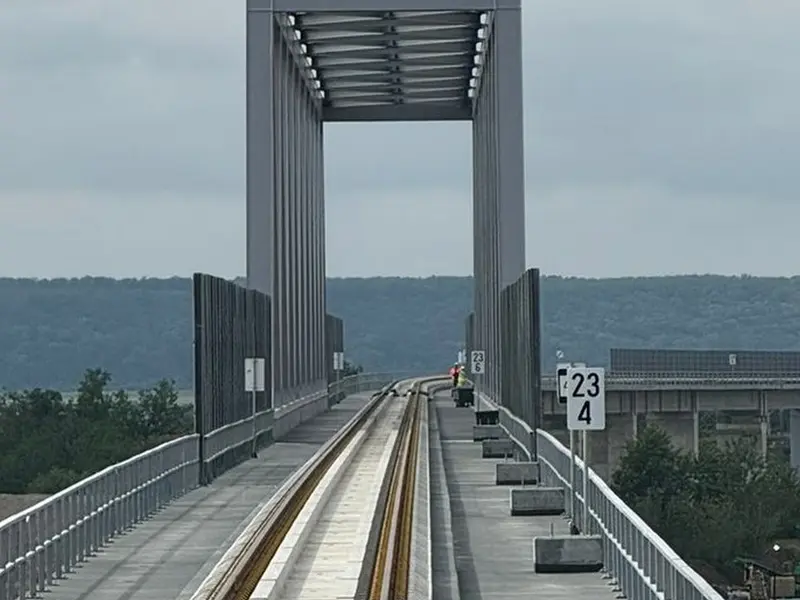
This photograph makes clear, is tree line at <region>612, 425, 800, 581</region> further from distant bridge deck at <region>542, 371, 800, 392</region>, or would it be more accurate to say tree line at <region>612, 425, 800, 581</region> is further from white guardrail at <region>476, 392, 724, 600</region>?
white guardrail at <region>476, 392, 724, 600</region>

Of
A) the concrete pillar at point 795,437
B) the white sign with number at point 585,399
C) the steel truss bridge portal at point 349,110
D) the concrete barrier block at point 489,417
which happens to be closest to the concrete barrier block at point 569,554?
the white sign with number at point 585,399

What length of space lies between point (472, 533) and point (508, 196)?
124 ft

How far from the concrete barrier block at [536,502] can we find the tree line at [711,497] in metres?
49.3

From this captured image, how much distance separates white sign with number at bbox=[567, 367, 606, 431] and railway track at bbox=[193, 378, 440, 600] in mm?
2856

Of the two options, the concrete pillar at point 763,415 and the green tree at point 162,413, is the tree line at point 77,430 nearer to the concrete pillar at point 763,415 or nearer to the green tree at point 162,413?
the green tree at point 162,413

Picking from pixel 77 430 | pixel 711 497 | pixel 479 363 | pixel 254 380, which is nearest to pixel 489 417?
pixel 254 380

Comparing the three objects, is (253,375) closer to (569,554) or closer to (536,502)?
(536,502)

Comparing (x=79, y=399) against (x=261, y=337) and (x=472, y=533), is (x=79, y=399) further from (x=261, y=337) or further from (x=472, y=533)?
(x=472, y=533)

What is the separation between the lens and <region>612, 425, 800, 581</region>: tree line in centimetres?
8981

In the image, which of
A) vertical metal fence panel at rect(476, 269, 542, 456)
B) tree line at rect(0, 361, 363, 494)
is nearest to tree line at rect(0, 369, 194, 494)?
tree line at rect(0, 361, 363, 494)

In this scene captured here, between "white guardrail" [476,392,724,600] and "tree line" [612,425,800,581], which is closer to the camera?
"white guardrail" [476,392,724,600]

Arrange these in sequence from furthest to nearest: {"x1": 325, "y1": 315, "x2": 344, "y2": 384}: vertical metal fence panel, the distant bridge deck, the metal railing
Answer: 1. the distant bridge deck
2. {"x1": 325, "y1": 315, "x2": 344, "y2": 384}: vertical metal fence panel
3. the metal railing

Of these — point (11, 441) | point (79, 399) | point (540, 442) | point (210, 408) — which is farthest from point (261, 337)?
point (79, 399)

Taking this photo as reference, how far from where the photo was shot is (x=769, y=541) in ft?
310
